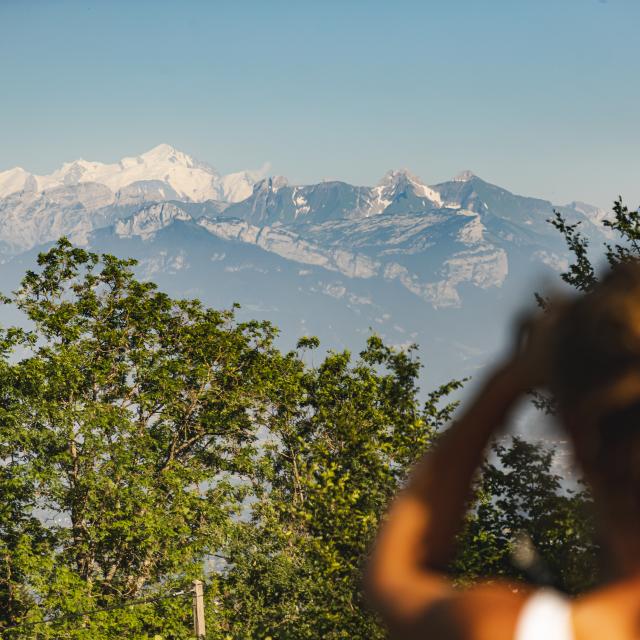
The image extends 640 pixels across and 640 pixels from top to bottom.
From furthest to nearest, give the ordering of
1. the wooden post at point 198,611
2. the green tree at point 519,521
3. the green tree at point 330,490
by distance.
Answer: the wooden post at point 198,611
the green tree at point 330,490
the green tree at point 519,521

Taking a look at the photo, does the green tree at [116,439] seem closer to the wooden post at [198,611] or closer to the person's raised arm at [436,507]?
the wooden post at [198,611]

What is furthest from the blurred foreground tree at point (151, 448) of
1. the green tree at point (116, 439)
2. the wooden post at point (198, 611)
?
the wooden post at point (198, 611)

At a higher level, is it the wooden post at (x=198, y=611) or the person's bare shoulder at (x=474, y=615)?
the person's bare shoulder at (x=474, y=615)

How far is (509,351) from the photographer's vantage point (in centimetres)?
142

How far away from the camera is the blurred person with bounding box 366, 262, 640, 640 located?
4.07 ft

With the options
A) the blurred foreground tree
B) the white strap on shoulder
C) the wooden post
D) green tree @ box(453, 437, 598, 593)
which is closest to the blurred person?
the white strap on shoulder

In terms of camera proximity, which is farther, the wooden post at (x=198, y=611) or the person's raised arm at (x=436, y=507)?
the wooden post at (x=198, y=611)

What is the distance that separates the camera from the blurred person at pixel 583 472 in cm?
124

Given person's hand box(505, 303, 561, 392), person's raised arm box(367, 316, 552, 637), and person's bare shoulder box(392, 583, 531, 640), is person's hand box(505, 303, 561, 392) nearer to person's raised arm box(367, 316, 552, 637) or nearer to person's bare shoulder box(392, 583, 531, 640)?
person's raised arm box(367, 316, 552, 637)

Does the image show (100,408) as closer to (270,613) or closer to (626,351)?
(270,613)

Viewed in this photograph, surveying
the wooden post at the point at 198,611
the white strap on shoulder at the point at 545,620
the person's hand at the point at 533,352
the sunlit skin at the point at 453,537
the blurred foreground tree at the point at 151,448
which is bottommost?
the wooden post at the point at 198,611

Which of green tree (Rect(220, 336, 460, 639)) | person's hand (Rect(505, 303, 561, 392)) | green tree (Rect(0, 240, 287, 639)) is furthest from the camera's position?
green tree (Rect(0, 240, 287, 639))

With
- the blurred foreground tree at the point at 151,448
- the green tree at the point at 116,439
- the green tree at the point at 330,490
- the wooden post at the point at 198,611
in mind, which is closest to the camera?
the green tree at the point at 330,490

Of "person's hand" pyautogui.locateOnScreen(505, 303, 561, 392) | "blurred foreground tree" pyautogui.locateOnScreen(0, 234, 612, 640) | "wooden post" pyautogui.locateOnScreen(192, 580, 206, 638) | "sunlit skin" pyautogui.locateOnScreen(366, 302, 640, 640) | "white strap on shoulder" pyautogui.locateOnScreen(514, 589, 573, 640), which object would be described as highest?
"blurred foreground tree" pyautogui.locateOnScreen(0, 234, 612, 640)
